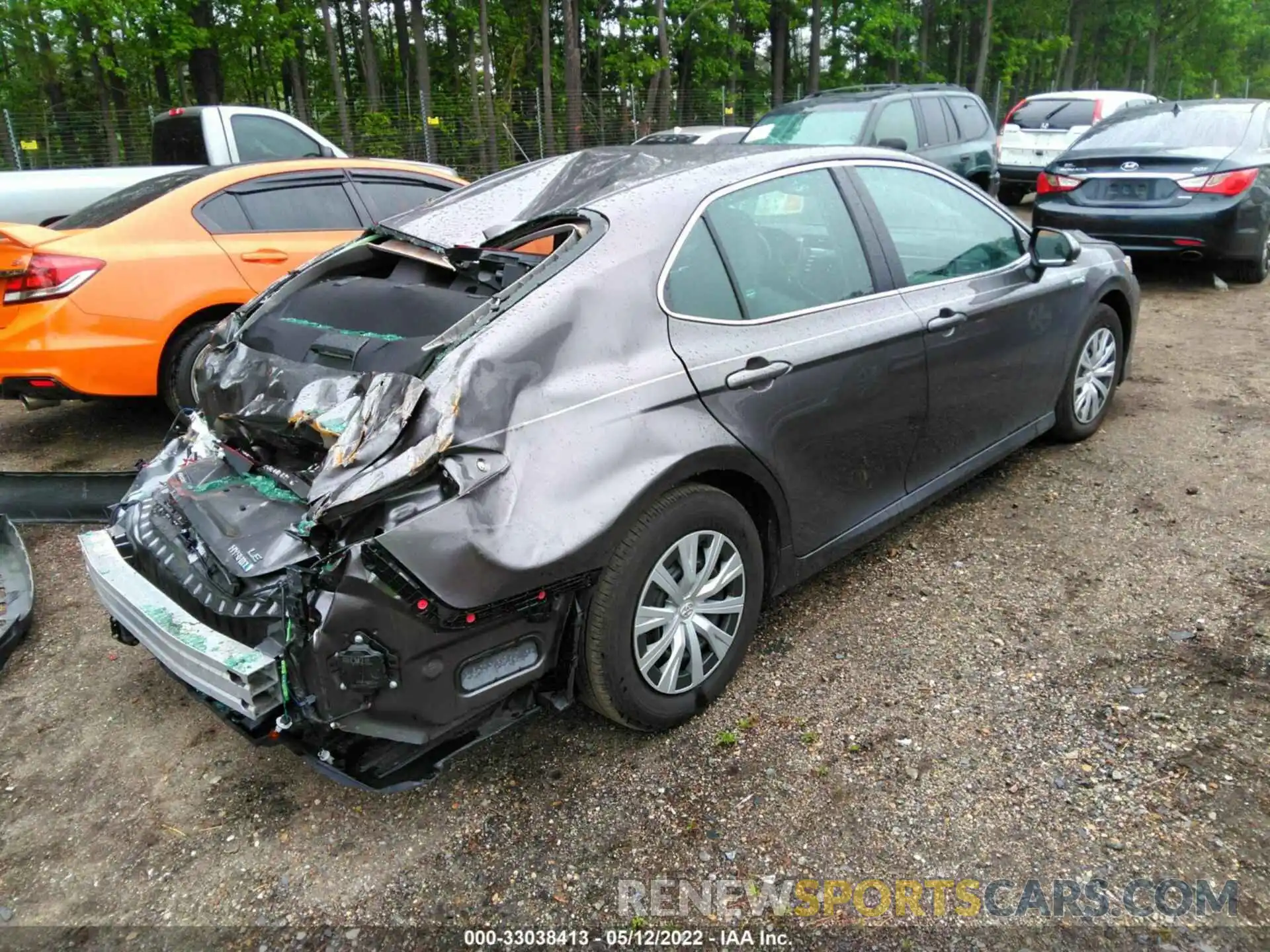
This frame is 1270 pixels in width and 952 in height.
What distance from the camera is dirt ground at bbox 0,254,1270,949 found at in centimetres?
229

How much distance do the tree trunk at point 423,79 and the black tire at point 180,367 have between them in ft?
48.5

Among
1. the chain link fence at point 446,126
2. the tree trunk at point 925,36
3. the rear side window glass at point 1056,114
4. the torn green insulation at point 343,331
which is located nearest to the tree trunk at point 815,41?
the chain link fence at point 446,126

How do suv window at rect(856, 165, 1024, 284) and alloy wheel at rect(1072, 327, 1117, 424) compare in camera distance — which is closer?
suv window at rect(856, 165, 1024, 284)

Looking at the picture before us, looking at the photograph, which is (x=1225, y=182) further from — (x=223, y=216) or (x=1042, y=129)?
(x=223, y=216)

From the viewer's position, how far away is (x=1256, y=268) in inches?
329

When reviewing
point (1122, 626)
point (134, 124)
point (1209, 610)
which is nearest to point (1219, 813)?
point (1122, 626)

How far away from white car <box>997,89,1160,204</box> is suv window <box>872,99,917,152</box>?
471cm

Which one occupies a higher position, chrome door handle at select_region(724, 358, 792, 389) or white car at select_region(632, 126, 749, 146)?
white car at select_region(632, 126, 749, 146)

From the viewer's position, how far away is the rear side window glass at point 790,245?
2938 millimetres

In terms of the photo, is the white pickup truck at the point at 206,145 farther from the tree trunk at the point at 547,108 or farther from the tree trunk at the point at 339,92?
the tree trunk at the point at 547,108

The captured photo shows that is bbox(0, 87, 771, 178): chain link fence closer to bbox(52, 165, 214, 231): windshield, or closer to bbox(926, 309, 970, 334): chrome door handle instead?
bbox(52, 165, 214, 231): windshield

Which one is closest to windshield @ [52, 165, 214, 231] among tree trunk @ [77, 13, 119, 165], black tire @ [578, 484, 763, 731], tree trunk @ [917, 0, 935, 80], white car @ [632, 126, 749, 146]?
black tire @ [578, 484, 763, 731]

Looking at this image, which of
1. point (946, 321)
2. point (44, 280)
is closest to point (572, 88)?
point (44, 280)

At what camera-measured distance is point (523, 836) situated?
2447 mm
